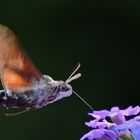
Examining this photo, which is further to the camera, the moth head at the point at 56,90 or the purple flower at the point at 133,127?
the moth head at the point at 56,90

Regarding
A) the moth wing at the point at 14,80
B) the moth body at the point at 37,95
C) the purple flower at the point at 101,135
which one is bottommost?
the purple flower at the point at 101,135

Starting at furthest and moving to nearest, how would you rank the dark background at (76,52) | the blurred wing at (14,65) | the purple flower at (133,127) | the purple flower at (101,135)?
the dark background at (76,52) < the blurred wing at (14,65) < the purple flower at (101,135) < the purple flower at (133,127)

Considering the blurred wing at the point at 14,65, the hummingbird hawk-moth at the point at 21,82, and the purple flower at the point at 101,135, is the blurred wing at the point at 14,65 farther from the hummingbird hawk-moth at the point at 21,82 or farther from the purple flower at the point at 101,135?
the purple flower at the point at 101,135

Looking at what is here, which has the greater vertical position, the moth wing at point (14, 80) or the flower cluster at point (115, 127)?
the moth wing at point (14, 80)

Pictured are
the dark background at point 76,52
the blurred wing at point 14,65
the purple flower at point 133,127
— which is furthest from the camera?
the dark background at point 76,52

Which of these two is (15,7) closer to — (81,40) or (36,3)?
(36,3)

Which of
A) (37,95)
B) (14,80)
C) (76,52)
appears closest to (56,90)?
(37,95)

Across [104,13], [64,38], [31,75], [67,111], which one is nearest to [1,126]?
[67,111]

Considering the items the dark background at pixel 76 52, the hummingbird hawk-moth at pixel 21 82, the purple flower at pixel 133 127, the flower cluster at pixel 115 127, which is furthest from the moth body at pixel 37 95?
the dark background at pixel 76 52

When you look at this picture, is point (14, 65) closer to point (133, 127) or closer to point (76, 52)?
point (133, 127)
